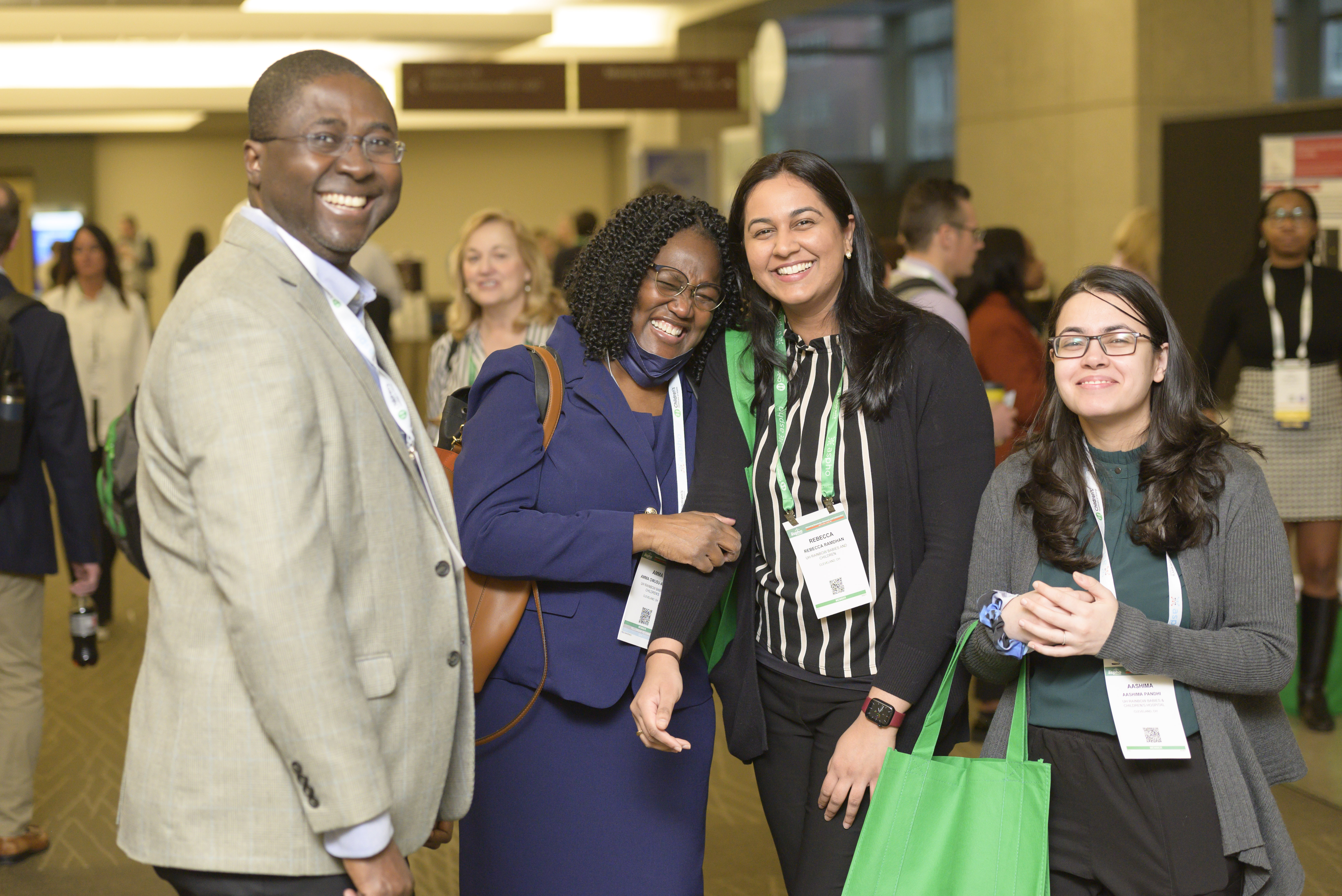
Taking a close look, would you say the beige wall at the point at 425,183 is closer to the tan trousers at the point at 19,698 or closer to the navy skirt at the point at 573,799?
the tan trousers at the point at 19,698

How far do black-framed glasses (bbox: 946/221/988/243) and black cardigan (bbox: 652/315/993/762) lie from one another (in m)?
2.67

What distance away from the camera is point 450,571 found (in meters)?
1.67

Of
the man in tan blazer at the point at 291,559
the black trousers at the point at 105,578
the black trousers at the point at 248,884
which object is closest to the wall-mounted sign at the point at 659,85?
the black trousers at the point at 105,578

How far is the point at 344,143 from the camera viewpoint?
1.58 m

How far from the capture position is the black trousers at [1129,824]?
6.09 feet

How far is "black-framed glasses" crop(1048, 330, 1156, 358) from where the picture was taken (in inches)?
76.2

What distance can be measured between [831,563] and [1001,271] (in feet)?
10.3

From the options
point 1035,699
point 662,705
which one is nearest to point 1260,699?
point 1035,699

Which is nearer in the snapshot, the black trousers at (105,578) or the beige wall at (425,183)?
the black trousers at (105,578)

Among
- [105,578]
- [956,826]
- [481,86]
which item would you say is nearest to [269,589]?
[956,826]

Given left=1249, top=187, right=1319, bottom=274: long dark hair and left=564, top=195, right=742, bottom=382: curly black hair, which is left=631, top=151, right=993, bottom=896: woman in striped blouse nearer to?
left=564, top=195, right=742, bottom=382: curly black hair

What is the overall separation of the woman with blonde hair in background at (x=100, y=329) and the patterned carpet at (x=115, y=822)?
1586 millimetres

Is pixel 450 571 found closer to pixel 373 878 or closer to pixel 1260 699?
pixel 373 878

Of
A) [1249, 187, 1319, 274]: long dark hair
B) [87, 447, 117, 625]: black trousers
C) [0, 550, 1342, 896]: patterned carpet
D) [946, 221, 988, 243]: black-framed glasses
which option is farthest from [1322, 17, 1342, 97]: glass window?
[87, 447, 117, 625]: black trousers
